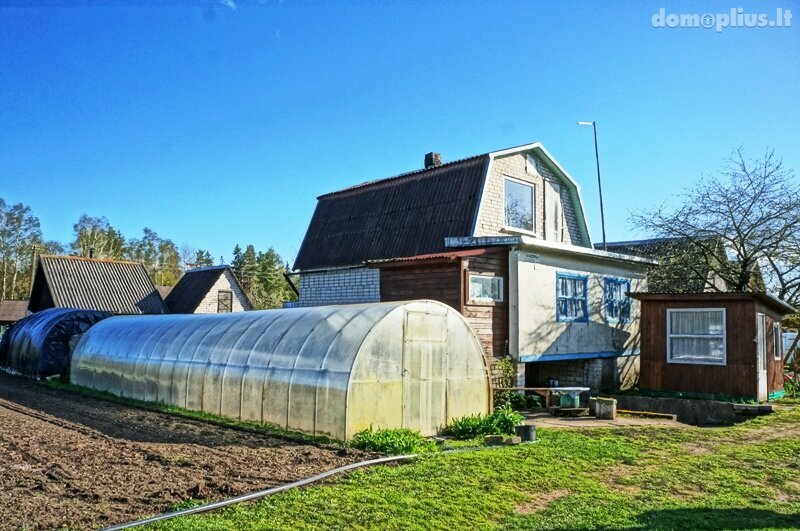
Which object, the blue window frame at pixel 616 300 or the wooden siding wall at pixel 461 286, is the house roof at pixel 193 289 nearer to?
the wooden siding wall at pixel 461 286

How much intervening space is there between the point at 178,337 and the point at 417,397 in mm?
7049

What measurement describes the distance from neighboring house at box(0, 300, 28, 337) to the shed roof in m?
41.9

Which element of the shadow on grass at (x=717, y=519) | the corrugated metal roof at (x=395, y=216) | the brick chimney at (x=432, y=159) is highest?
the brick chimney at (x=432, y=159)

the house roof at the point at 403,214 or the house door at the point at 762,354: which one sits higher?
the house roof at the point at 403,214

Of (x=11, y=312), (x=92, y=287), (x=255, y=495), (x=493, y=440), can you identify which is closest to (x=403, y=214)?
(x=493, y=440)

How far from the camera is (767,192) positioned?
2136cm

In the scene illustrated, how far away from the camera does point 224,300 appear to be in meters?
41.0

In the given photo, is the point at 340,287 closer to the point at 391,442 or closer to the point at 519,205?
the point at 519,205

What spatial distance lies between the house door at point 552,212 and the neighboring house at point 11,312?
37818 mm

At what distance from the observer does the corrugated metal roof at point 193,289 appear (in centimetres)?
3938

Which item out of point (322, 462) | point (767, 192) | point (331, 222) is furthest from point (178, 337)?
point (767, 192)

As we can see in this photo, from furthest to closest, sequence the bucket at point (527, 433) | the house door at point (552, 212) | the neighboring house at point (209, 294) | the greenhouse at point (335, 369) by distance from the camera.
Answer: the neighboring house at point (209, 294)
the house door at point (552, 212)
the bucket at point (527, 433)
the greenhouse at point (335, 369)

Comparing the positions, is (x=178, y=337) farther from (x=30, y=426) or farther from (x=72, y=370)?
(x=72, y=370)

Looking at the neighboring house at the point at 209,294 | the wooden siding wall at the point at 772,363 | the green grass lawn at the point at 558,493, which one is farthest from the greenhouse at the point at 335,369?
the neighboring house at the point at 209,294
